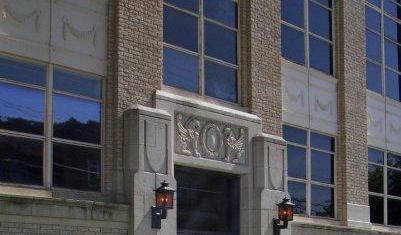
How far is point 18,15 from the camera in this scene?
43.3 ft

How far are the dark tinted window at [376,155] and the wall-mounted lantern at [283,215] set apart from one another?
530 cm

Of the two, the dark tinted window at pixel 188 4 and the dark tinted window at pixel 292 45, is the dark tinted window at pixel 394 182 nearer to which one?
the dark tinted window at pixel 292 45

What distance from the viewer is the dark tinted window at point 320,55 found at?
2044 centimetres

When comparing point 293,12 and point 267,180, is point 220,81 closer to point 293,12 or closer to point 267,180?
point 267,180

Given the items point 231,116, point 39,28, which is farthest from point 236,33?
point 39,28

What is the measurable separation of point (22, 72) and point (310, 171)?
330 inches

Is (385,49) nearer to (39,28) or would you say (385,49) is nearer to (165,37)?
(165,37)

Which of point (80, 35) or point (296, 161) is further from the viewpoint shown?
point (296, 161)

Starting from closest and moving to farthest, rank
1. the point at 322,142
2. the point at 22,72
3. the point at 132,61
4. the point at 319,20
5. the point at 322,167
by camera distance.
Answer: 1. the point at 22,72
2. the point at 132,61
3. the point at 322,167
4. the point at 322,142
5. the point at 319,20

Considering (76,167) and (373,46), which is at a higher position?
(373,46)

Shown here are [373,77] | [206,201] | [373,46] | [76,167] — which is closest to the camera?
[76,167]

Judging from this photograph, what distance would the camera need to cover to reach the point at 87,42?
1429cm

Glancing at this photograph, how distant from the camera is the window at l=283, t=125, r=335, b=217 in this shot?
19.1 metres

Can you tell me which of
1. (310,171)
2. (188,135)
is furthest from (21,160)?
(310,171)
